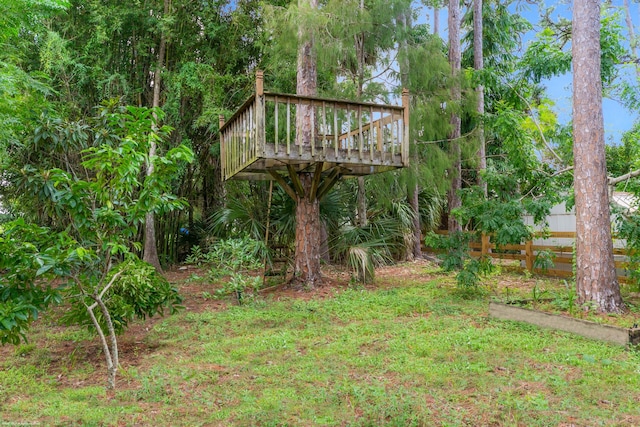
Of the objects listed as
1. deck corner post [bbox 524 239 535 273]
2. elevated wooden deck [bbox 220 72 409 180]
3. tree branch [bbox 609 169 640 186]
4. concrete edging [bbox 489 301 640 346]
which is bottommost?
concrete edging [bbox 489 301 640 346]

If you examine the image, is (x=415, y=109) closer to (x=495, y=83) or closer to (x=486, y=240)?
(x=495, y=83)

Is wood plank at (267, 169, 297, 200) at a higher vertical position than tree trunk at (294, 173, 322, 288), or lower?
higher

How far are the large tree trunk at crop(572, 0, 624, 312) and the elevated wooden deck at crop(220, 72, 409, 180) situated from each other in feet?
7.29

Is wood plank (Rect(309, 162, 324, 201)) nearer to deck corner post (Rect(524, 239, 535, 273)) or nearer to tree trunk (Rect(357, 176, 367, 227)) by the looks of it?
tree trunk (Rect(357, 176, 367, 227))

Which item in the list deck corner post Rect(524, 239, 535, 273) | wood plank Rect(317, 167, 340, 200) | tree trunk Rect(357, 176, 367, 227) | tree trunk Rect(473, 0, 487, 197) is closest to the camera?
wood plank Rect(317, 167, 340, 200)

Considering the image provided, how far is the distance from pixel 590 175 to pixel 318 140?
13.1 feet

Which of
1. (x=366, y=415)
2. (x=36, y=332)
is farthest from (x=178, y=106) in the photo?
(x=366, y=415)

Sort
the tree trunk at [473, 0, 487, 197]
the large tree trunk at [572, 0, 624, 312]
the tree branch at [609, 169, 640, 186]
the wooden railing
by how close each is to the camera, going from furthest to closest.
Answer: the tree trunk at [473, 0, 487, 197] → the wooden railing → the tree branch at [609, 169, 640, 186] → the large tree trunk at [572, 0, 624, 312]

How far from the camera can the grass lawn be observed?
119 inches

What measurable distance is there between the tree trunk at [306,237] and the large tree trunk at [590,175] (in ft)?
12.2

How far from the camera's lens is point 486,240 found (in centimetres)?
1050

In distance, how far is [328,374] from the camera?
12.4ft

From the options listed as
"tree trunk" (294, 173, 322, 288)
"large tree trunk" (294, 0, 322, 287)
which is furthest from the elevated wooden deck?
"tree trunk" (294, 173, 322, 288)

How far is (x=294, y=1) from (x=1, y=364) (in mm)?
7131
